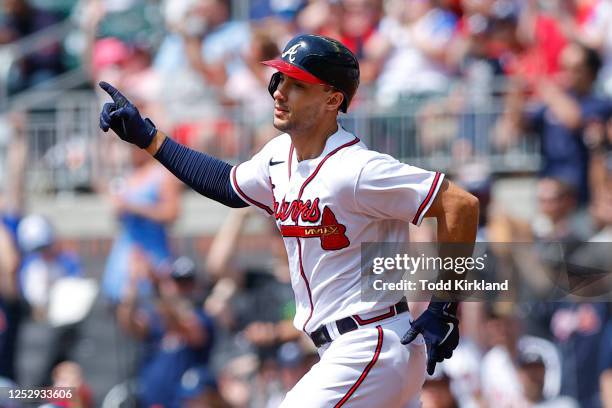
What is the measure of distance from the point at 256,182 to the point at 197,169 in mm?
293

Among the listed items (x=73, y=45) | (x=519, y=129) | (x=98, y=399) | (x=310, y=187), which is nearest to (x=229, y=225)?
(x=98, y=399)

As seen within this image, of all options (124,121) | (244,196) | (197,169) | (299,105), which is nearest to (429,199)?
(299,105)

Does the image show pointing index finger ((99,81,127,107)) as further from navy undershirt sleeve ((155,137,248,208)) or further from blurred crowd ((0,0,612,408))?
blurred crowd ((0,0,612,408))

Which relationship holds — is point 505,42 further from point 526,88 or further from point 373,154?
point 373,154

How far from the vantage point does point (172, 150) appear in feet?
16.7

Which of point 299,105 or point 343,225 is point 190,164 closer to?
point 299,105

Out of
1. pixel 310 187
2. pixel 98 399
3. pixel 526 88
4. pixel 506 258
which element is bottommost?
pixel 98 399

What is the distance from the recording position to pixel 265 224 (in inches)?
360

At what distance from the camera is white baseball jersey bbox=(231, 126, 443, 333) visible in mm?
4500

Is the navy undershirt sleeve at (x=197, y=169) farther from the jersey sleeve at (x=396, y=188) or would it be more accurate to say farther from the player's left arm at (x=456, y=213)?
the player's left arm at (x=456, y=213)

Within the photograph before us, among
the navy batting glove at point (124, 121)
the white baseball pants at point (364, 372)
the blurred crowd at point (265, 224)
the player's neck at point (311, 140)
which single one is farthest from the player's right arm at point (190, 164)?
the blurred crowd at point (265, 224)

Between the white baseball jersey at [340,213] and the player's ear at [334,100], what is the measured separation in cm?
10

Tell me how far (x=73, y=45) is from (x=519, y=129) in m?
4.53

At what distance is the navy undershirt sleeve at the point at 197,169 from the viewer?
508 centimetres
